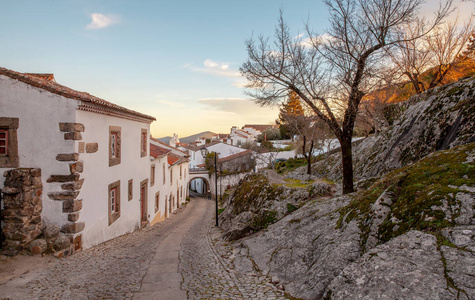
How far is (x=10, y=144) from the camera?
886 centimetres

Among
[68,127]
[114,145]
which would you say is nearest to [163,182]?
[114,145]

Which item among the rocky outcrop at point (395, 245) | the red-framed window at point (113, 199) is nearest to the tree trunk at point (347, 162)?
the rocky outcrop at point (395, 245)

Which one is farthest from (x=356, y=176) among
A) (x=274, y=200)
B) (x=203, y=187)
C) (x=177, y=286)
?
(x=203, y=187)

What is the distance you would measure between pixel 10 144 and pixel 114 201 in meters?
4.38

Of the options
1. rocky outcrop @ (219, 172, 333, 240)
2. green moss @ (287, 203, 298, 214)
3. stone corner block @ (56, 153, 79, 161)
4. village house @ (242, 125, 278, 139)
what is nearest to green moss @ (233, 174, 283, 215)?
rocky outcrop @ (219, 172, 333, 240)

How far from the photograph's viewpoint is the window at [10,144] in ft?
29.0

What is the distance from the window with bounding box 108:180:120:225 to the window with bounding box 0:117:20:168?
3332mm

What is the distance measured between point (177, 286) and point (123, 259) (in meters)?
3.04

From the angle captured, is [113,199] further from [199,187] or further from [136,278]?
[199,187]

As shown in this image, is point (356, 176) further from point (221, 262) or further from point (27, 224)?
point (27, 224)

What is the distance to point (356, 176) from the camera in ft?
44.5

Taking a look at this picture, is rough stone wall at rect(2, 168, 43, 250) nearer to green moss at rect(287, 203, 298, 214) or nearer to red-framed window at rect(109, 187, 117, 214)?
red-framed window at rect(109, 187, 117, 214)

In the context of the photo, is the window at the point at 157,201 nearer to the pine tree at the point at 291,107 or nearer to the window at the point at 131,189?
the window at the point at 131,189

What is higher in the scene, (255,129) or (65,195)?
(255,129)
